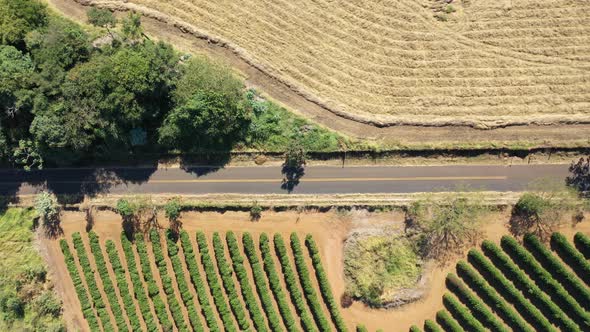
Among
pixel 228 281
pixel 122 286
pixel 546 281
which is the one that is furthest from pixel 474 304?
pixel 122 286

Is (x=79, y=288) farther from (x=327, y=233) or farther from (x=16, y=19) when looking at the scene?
(x=16, y=19)

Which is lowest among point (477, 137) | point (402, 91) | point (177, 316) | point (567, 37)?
point (177, 316)

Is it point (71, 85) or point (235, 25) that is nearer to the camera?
point (71, 85)

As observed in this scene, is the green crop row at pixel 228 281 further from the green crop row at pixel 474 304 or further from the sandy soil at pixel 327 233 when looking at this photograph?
the green crop row at pixel 474 304

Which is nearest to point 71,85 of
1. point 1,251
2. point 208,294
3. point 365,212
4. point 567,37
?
point 1,251

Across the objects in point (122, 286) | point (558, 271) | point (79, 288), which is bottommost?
point (79, 288)

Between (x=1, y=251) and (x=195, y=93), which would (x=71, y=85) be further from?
(x=1, y=251)
